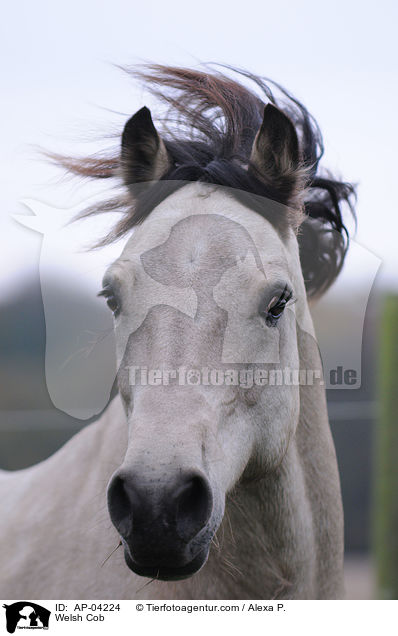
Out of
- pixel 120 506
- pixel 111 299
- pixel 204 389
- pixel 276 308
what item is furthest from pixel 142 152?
pixel 120 506

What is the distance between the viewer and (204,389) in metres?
0.91

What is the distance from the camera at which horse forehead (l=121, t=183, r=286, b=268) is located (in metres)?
1.01

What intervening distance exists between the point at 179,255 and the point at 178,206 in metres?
0.15

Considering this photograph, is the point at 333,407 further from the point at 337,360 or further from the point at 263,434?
the point at 263,434

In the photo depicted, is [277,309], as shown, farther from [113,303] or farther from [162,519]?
[162,519]

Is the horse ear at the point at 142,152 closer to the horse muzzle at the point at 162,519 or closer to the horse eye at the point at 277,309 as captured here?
the horse eye at the point at 277,309

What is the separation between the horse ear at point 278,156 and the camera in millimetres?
1127

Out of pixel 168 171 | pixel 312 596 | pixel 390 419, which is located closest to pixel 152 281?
pixel 168 171

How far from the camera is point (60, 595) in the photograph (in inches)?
49.6

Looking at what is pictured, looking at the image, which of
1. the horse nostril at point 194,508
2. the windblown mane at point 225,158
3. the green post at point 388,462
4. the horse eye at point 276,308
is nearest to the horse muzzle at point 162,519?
the horse nostril at point 194,508

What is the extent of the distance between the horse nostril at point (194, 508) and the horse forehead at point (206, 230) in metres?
0.41

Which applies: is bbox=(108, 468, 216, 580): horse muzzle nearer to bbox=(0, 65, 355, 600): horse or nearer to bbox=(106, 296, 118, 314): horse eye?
bbox=(0, 65, 355, 600): horse

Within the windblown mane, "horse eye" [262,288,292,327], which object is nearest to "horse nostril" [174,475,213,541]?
"horse eye" [262,288,292,327]

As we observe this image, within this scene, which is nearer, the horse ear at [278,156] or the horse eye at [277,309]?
the horse eye at [277,309]
